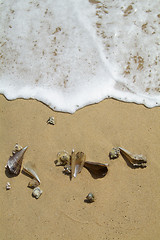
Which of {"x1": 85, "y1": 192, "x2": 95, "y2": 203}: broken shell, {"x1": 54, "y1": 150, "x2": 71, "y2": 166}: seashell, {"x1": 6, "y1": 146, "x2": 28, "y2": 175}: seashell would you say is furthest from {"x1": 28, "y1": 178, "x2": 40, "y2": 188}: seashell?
{"x1": 85, "y1": 192, "x2": 95, "y2": 203}: broken shell

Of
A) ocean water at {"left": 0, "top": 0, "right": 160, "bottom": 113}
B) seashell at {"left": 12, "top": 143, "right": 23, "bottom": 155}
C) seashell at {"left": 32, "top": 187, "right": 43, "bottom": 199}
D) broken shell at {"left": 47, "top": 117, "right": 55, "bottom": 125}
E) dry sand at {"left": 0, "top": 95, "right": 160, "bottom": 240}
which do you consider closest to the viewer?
dry sand at {"left": 0, "top": 95, "right": 160, "bottom": 240}

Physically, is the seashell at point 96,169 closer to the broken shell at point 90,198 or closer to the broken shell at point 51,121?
the broken shell at point 90,198

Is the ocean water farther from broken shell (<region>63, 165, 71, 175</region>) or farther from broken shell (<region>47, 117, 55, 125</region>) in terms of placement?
broken shell (<region>63, 165, 71, 175</region>)

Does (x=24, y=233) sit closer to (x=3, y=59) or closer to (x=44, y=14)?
(x=3, y=59)

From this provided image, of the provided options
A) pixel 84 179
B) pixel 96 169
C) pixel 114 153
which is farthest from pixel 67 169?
pixel 114 153

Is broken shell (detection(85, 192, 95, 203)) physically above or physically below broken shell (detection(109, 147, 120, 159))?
below

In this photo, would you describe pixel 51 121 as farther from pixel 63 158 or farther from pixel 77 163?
pixel 77 163

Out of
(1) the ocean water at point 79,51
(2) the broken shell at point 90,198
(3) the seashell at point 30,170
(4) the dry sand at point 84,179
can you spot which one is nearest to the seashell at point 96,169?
(4) the dry sand at point 84,179
